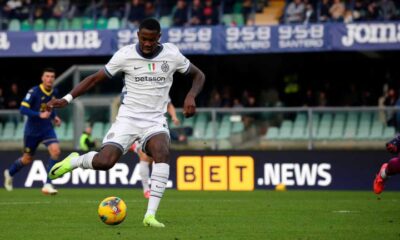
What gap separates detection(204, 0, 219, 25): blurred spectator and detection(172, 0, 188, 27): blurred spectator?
599mm

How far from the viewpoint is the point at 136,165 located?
24.0 m

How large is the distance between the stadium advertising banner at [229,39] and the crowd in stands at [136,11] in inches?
36.1

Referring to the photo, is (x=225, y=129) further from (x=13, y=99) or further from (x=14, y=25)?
(x=14, y=25)

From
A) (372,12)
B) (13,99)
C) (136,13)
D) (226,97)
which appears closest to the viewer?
(372,12)

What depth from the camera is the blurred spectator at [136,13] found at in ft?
98.7

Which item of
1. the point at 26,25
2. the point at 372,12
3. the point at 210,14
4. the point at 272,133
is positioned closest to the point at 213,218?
the point at 272,133

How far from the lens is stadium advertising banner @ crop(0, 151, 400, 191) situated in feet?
76.0

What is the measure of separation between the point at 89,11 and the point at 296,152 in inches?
405

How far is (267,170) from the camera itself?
2358 centimetres

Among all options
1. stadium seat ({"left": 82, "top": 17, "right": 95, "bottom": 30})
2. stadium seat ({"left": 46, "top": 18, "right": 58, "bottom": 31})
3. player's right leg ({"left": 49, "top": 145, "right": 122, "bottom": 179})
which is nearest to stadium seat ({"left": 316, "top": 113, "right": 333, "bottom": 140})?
stadium seat ({"left": 82, "top": 17, "right": 95, "bottom": 30})

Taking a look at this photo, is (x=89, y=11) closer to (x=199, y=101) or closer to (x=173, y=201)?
(x=199, y=101)

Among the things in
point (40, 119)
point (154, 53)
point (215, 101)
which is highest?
point (154, 53)

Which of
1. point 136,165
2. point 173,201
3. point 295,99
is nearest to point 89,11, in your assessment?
point 295,99

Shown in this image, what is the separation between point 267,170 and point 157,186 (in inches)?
461
